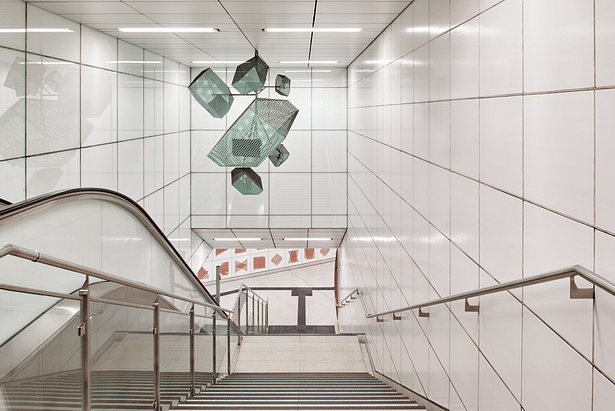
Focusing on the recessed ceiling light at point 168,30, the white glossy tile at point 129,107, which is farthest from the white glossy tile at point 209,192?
the recessed ceiling light at point 168,30

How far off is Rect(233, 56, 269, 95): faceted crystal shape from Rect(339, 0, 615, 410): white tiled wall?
165cm

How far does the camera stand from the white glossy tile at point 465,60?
2941 mm

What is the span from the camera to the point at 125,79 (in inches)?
301

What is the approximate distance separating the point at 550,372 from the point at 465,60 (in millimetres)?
1871

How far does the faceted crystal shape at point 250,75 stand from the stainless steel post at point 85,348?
3.82 meters

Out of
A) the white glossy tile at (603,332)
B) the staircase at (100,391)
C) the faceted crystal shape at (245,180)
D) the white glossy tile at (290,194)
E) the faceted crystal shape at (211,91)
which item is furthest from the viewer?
the white glossy tile at (290,194)

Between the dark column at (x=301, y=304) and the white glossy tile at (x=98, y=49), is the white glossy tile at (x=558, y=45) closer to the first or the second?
the white glossy tile at (x=98, y=49)

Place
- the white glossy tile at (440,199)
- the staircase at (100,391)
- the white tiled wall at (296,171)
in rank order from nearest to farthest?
the staircase at (100,391), the white glossy tile at (440,199), the white tiled wall at (296,171)

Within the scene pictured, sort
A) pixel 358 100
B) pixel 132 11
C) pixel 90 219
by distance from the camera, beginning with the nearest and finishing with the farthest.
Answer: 1. pixel 90 219
2. pixel 132 11
3. pixel 358 100

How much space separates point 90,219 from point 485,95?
300 cm

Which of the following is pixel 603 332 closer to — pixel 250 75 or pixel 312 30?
pixel 250 75

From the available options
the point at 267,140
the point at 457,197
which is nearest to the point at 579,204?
the point at 457,197

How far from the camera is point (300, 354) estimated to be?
7895 mm

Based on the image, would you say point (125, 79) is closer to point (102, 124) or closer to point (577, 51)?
point (102, 124)
